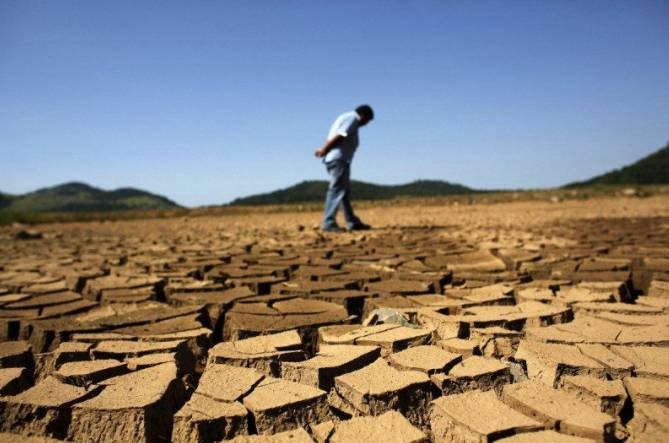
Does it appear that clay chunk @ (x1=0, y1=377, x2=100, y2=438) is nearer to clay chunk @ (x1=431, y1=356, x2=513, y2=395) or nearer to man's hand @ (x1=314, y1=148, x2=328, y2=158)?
clay chunk @ (x1=431, y1=356, x2=513, y2=395)

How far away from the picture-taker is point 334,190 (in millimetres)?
6051

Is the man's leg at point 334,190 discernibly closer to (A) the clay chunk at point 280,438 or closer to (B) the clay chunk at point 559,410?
(B) the clay chunk at point 559,410

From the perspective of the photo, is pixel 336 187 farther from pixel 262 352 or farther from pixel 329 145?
pixel 262 352

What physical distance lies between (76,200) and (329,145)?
203ft

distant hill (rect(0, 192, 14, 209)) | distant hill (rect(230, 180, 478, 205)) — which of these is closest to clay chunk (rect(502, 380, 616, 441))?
distant hill (rect(230, 180, 478, 205))

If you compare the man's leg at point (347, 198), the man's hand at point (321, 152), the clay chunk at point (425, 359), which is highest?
the man's hand at point (321, 152)

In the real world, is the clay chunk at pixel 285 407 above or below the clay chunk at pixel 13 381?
below

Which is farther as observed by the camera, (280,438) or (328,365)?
(328,365)

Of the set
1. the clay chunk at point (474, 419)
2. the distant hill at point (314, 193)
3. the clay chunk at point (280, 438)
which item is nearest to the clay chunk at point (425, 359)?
the clay chunk at point (474, 419)

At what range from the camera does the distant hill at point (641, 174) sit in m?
33.5

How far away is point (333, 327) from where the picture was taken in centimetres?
195

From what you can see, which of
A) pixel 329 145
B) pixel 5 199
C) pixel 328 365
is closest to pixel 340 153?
pixel 329 145

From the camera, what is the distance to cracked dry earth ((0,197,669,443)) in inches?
45.5

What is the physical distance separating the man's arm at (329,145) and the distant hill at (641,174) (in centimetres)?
3080
